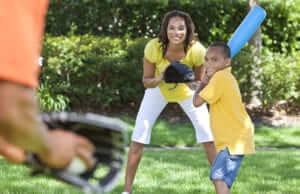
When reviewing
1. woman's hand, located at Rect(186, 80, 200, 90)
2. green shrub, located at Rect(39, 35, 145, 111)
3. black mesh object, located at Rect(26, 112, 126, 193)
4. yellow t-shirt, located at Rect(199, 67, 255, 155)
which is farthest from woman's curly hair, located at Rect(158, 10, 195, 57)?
green shrub, located at Rect(39, 35, 145, 111)

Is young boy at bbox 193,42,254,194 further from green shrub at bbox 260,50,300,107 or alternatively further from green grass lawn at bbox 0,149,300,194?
green shrub at bbox 260,50,300,107

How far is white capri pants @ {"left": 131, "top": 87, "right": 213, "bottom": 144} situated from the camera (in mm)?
5453

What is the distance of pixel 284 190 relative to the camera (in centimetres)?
612

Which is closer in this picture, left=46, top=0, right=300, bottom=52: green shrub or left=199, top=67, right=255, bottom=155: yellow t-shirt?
left=199, top=67, right=255, bottom=155: yellow t-shirt

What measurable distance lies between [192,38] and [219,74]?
3.21ft

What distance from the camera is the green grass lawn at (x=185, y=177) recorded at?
19.6 feet

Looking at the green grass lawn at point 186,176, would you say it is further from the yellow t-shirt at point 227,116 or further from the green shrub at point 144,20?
the green shrub at point 144,20

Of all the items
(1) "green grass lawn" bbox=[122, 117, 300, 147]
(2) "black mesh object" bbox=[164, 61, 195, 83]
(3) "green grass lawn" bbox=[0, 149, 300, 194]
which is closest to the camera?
(2) "black mesh object" bbox=[164, 61, 195, 83]

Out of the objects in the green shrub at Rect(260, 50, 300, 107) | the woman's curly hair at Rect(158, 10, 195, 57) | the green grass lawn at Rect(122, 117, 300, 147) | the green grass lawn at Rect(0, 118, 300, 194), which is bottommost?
the green grass lawn at Rect(122, 117, 300, 147)

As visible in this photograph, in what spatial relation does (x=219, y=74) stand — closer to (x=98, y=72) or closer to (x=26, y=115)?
(x=26, y=115)

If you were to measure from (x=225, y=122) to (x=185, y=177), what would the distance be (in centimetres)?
221

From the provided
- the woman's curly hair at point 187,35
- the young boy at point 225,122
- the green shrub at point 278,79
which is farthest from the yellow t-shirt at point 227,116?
the green shrub at point 278,79

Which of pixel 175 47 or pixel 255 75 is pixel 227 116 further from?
pixel 255 75

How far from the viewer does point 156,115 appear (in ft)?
18.0
